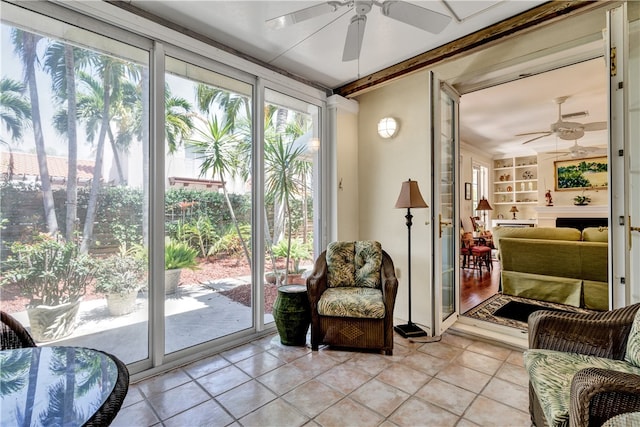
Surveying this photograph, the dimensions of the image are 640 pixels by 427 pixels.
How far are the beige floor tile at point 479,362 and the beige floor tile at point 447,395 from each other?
0.39 metres

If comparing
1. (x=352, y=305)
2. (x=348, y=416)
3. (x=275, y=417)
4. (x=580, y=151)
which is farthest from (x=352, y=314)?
(x=580, y=151)

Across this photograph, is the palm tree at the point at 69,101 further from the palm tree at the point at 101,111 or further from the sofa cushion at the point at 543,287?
the sofa cushion at the point at 543,287

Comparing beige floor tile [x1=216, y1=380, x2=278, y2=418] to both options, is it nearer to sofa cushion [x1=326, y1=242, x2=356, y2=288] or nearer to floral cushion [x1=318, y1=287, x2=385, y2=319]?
floral cushion [x1=318, y1=287, x2=385, y2=319]

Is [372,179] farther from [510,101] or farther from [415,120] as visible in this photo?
[510,101]

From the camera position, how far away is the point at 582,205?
702cm

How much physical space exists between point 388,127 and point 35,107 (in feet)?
9.98

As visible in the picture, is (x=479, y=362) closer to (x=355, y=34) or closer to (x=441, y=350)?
(x=441, y=350)

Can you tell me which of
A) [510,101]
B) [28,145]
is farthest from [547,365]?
[510,101]

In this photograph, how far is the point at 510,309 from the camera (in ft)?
11.8

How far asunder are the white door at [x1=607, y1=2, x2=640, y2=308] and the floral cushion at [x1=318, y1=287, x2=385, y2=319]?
1.55 metres

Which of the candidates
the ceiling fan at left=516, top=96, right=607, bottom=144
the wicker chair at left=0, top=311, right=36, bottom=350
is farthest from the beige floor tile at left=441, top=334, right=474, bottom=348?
the ceiling fan at left=516, top=96, right=607, bottom=144

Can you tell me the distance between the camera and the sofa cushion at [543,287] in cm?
361

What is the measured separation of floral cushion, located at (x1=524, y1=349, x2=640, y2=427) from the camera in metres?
1.18

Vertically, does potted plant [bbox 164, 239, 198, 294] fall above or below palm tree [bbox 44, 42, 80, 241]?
below
